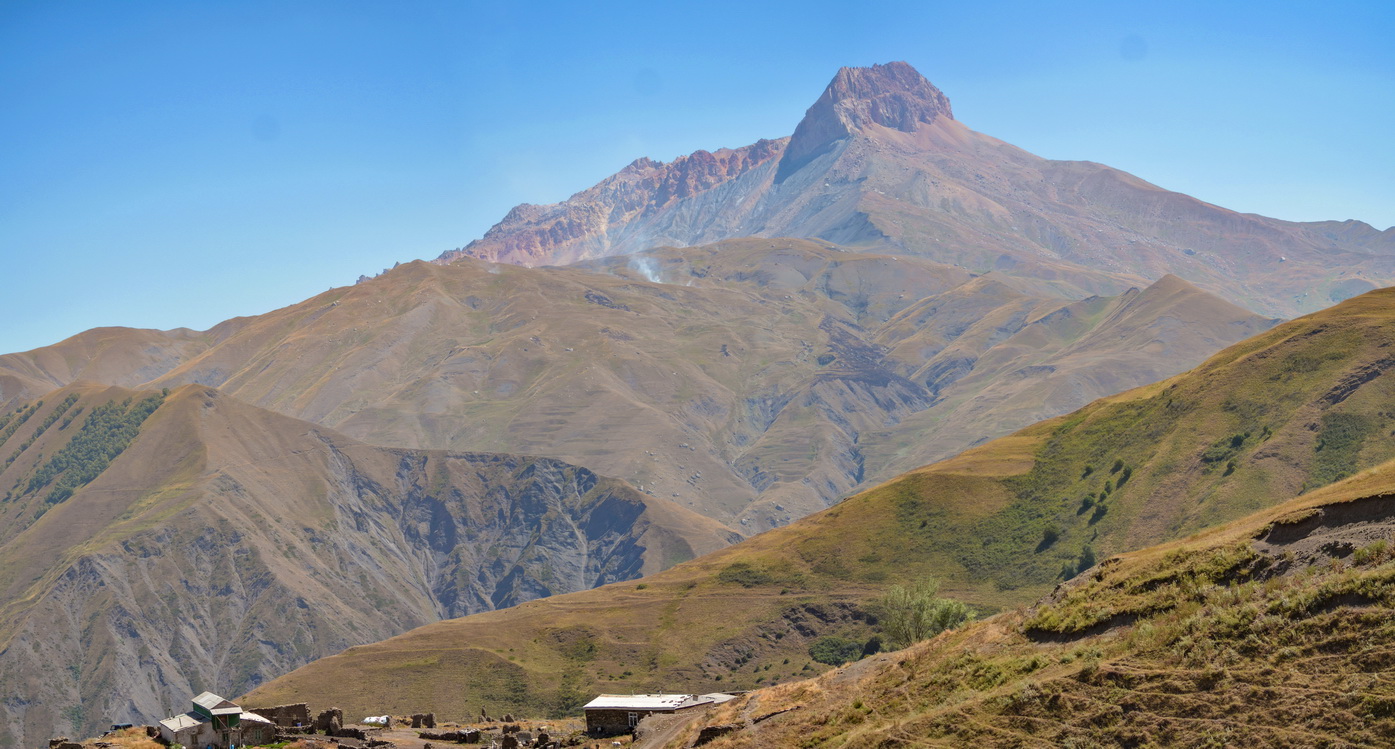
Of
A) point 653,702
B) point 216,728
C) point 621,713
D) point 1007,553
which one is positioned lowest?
point 1007,553

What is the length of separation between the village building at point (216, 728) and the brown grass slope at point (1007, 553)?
116 metres

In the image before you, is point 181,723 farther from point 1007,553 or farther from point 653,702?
point 1007,553

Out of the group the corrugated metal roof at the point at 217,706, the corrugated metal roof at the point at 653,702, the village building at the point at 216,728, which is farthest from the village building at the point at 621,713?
the corrugated metal roof at the point at 217,706

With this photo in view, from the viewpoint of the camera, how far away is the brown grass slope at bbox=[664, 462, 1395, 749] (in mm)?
34688

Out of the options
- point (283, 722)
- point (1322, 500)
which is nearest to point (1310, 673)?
point (1322, 500)

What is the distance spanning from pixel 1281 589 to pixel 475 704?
146 m

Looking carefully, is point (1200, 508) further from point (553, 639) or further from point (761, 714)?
point (761, 714)

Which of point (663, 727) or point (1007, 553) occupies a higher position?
point (663, 727)

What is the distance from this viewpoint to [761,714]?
5088cm

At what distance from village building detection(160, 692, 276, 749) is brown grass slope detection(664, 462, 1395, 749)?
1965 cm

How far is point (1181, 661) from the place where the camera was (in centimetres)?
3838

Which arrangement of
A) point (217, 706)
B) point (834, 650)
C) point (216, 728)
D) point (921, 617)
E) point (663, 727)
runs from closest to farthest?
point (216, 728) → point (217, 706) → point (663, 727) → point (921, 617) → point (834, 650)

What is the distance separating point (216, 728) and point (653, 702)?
2318 centimetres

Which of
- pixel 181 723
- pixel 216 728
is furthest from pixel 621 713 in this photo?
pixel 181 723
